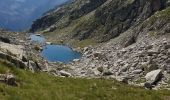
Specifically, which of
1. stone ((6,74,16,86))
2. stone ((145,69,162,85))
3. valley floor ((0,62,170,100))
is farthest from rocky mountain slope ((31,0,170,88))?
stone ((6,74,16,86))

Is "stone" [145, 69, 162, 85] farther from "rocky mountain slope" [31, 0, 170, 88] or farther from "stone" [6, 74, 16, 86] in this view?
"stone" [6, 74, 16, 86]

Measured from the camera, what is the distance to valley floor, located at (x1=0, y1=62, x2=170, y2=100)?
20.8 meters

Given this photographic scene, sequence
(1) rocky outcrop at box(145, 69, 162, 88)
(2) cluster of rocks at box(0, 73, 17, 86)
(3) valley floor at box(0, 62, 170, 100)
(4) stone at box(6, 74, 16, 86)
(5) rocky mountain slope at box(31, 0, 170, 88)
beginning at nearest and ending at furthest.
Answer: (3) valley floor at box(0, 62, 170, 100)
(2) cluster of rocks at box(0, 73, 17, 86)
(4) stone at box(6, 74, 16, 86)
(1) rocky outcrop at box(145, 69, 162, 88)
(5) rocky mountain slope at box(31, 0, 170, 88)

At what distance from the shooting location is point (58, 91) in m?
23.5

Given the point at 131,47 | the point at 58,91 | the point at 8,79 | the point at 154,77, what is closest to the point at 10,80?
the point at 8,79

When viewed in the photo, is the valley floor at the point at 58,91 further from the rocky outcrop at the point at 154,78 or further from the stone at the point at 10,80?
the rocky outcrop at the point at 154,78

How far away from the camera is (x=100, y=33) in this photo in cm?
18775

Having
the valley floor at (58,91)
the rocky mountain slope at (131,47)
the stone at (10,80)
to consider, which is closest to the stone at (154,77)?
the rocky mountain slope at (131,47)

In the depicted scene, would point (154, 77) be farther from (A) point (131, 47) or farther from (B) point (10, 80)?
(A) point (131, 47)

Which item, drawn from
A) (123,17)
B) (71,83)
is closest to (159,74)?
(71,83)

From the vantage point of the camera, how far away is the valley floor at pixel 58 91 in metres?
20.8

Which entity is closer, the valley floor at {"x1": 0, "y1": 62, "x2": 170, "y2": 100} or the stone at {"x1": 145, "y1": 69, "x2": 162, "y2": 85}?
the valley floor at {"x1": 0, "y1": 62, "x2": 170, "y2": 100}

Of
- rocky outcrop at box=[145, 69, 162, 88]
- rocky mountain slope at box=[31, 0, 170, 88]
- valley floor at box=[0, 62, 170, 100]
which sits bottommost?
valley floor at box=[0, 62, 170, 100]

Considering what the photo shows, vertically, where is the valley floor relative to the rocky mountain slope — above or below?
below
